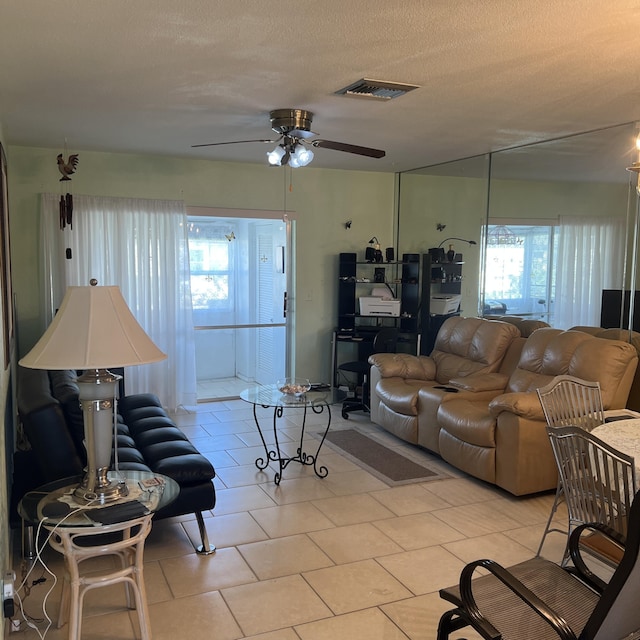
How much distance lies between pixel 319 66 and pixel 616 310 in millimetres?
2907

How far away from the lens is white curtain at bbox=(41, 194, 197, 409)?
5754mm

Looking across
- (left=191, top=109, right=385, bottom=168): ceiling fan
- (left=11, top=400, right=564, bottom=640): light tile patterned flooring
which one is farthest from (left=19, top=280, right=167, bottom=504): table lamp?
(left=191, top=109, right=385, bottom=168): ceiling fan

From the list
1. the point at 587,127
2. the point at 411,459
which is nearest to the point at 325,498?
the point at 411,459

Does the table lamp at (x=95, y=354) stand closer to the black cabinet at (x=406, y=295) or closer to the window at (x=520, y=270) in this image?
the window at (x=520, y=270)

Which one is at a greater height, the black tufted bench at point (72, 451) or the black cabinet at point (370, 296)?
the black cabinet at point (370, 296)

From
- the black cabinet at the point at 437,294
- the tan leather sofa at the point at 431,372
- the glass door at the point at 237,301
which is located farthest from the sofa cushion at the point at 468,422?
the glass door at the point at 237,301

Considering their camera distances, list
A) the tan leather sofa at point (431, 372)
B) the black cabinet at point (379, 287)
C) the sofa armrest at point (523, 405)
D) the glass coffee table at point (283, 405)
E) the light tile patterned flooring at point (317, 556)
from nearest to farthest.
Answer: the light tile patterned flooring at point (317, 556), the sofa armrest at point (523, 405), the glass coffee table at point (283, 405), the tan leather sofa at point (431, 372), the black cabinet at point (379, 287)

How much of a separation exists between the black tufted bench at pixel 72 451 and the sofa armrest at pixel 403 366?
2.20 meters

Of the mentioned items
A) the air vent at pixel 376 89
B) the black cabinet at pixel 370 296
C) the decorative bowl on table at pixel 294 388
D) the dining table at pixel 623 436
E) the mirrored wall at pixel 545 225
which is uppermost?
the air vent at pixel 376 89

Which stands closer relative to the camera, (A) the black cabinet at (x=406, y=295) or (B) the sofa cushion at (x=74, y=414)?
(B) the sofa cushion at (x=74, y=414)

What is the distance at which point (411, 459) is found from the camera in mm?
4883

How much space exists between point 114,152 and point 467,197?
3.41 m

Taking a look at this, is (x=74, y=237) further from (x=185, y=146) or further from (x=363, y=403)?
(x=363, y=403)

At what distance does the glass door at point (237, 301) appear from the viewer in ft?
21.8
